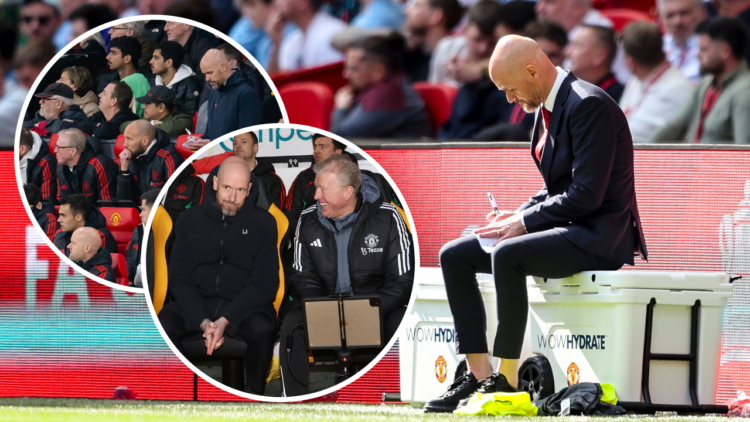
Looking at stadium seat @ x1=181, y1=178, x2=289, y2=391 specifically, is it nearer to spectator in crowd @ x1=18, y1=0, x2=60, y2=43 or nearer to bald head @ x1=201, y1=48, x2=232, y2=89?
bald head @ x1=201, y1=48, x2=232, y2=89

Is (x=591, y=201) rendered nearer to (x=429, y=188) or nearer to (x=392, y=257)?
(x=392, y=257)

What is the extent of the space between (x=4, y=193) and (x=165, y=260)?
47.0 inches

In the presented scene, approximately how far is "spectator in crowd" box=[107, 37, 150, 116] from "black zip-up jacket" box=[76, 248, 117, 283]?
70 centimetres

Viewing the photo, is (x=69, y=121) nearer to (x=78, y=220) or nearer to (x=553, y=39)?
(x=78, y=220)

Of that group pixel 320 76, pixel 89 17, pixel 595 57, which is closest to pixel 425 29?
pixel 320 76

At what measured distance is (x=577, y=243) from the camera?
3451 mm

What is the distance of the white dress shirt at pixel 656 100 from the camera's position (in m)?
5.65

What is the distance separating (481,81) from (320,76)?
165 centimetres

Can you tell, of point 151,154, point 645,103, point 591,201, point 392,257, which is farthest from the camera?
point 645,103

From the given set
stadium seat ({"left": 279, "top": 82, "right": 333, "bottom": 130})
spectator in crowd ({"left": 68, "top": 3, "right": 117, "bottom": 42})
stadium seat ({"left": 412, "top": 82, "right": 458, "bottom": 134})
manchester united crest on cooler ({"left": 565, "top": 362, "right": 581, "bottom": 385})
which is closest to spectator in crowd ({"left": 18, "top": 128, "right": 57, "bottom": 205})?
stadium seat ({"left": 279, "top": 82, "right": 333, "bottom": 130})

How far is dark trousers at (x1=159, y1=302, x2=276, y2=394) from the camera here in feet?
12.9

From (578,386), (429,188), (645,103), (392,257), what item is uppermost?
(645,103)

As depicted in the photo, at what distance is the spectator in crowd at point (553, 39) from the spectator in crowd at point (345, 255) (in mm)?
2368

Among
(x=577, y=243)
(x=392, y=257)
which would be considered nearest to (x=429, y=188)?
(x=392, y=257)
